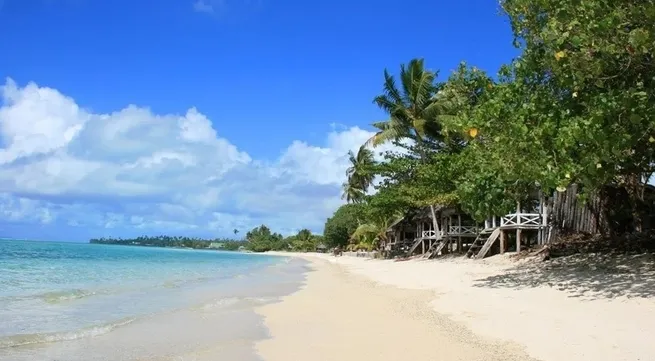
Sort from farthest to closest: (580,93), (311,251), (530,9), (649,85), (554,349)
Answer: (311,251)
(530,9)
(580,93)
(649,85)
(554,349)

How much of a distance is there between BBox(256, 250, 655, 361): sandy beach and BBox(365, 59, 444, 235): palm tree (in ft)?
55.8

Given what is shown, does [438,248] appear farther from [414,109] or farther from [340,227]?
[340,227]

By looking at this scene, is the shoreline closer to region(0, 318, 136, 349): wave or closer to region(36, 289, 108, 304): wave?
region(0, 318, 136, 349): wave

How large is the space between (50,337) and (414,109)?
2499 centimetres

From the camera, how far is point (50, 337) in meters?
7.65

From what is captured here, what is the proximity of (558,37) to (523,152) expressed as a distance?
248cm

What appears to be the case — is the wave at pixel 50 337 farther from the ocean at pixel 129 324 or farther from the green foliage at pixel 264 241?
the green foliage at pixel 264 241

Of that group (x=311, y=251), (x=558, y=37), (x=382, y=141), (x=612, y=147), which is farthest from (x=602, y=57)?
(x=311, y=251)

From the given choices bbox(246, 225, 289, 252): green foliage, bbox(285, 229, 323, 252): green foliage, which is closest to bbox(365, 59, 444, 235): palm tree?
bbox(285, 229, 323, 252): green foliage

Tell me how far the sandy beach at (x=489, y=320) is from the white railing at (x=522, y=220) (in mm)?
7590

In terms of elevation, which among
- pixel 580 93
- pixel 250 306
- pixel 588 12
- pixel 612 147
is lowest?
pixel 250 306

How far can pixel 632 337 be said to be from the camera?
237 inches

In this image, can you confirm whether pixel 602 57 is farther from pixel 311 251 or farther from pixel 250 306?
pixel 311 251

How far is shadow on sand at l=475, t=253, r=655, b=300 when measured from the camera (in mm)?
9223
